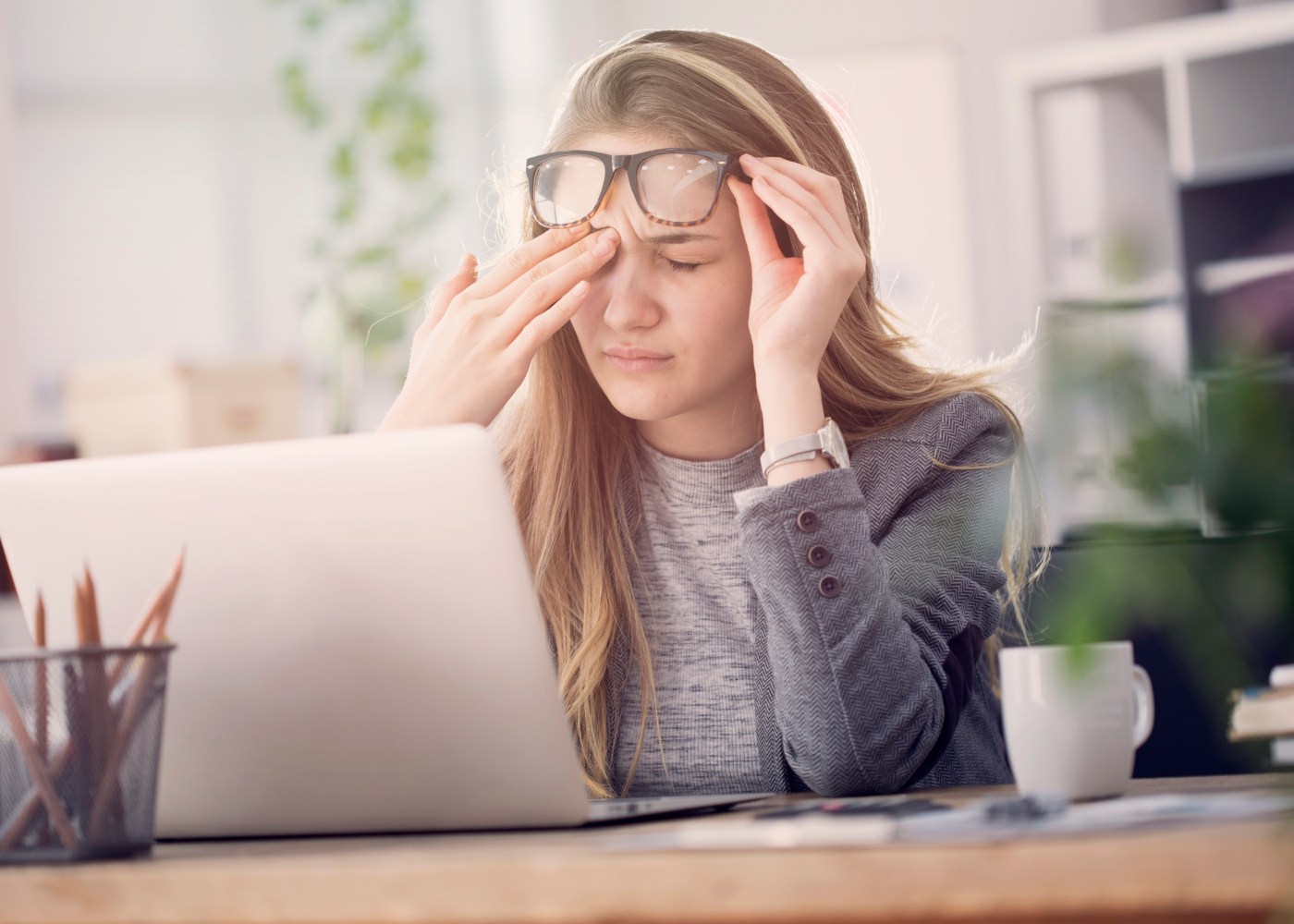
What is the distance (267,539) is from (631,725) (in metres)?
0.57

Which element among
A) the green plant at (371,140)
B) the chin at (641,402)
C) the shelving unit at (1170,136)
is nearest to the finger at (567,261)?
the chin at (641,402)

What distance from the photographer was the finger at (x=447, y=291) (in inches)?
54.7

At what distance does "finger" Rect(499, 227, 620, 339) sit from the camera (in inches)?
50.4

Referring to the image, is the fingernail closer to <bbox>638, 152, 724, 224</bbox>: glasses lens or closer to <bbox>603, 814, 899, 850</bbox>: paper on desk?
<bbox>638, 152, 724, 224</bbox>: glasses lens

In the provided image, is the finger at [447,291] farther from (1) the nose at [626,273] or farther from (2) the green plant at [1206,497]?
(2) the green plant at [1206,497]

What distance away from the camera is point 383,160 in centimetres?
381

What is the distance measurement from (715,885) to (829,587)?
53 centimetres

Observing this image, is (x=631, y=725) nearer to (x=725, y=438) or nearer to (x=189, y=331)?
(x=725, y=438)

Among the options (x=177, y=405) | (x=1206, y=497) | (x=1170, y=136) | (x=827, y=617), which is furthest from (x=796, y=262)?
(x=1170, y=136)

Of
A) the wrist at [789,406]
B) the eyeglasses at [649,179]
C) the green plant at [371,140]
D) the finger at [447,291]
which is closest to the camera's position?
the wrist at [789,406]

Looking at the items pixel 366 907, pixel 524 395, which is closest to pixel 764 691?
pixel 524 395

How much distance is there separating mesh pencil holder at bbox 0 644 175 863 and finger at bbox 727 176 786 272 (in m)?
0.73

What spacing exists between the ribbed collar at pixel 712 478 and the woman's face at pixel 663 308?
88 mm

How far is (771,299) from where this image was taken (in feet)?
4.14
